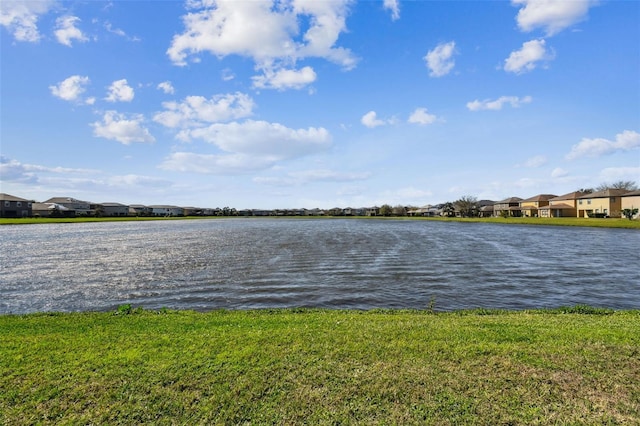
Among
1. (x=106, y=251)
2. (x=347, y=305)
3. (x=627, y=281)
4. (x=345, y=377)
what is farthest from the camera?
(x=106, y=251)

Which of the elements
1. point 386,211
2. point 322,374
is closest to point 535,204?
point 386,211

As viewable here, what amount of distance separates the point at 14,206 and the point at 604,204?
15343 cm

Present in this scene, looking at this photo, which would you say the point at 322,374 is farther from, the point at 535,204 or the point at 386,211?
the point at 386,211

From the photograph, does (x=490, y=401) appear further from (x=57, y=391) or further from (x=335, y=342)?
(x=57, y=391)

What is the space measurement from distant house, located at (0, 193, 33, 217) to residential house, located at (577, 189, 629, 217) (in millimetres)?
150516

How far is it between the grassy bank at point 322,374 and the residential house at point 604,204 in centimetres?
8675

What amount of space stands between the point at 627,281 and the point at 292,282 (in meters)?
14.8

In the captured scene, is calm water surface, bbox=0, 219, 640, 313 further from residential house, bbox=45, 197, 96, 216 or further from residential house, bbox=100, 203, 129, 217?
residential house, bbox=100, 203, 129, 217

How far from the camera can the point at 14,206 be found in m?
108

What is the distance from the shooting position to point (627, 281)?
1617 cm

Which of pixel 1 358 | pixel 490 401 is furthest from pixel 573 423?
pixel 1 358

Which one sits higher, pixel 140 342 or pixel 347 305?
pixel 140 342

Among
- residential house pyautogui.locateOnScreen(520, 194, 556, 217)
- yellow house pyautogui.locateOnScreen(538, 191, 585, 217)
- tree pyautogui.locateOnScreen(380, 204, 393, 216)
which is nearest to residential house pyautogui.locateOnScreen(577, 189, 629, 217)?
yellow house pyautogui.locateOnScreen(538, 191, 585, 217)

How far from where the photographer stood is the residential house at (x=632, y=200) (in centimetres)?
6969
